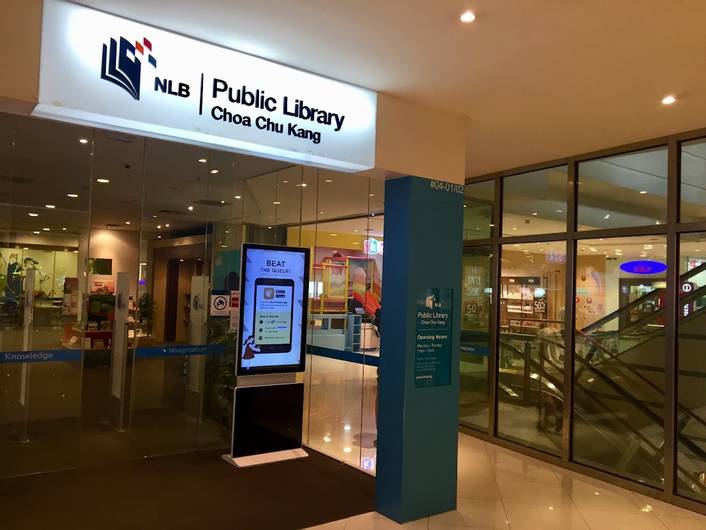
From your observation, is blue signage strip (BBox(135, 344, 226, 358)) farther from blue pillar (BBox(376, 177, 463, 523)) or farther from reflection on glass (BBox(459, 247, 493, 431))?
reflection on glass (BBox(459, 247, 493, 431))

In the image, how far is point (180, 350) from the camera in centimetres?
615

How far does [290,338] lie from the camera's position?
5.76 metres

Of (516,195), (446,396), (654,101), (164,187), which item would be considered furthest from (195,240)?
(654,101)

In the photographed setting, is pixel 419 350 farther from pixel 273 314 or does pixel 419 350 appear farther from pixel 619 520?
pixel 619 520

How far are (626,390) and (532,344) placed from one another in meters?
1.26

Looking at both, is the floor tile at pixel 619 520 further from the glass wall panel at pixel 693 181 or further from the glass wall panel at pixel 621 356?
the glass wall panel at pixel 693 181

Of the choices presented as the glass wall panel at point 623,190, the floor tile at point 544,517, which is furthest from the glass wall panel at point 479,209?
the floor tile at point 544,517

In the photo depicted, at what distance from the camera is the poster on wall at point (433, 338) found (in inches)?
180

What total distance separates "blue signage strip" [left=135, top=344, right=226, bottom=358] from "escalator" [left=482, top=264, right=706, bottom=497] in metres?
3.80

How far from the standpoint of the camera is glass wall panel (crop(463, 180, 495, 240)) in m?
7.33

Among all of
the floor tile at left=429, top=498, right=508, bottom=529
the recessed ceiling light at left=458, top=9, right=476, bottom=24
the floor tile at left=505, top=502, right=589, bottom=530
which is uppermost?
the recessed ceiling light at left=458, top=9, right=476, bottom=24

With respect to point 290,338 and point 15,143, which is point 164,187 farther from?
point 290,338

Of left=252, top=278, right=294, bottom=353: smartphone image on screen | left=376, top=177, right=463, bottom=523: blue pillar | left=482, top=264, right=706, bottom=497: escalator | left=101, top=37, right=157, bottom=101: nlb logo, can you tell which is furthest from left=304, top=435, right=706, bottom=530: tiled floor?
left=101, top=37, right=157, bottom=101: nlb logo

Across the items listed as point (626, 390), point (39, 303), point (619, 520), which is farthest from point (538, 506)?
point (39, 303)
